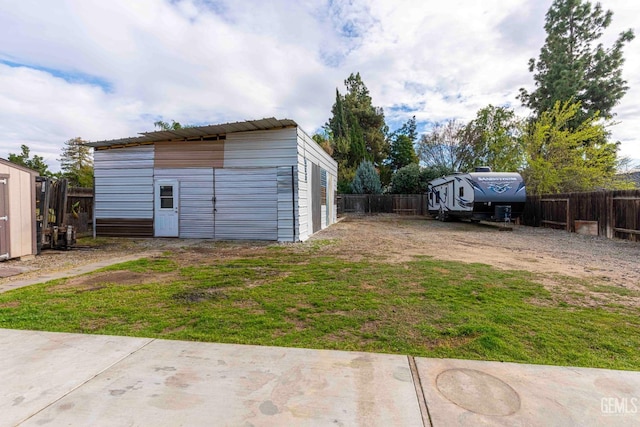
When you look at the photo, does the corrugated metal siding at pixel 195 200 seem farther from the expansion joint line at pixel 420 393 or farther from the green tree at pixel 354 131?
the green tree at pixel 354 131

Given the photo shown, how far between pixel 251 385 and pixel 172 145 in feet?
31.8

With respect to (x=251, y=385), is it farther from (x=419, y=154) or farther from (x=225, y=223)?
(x=419, y=154)

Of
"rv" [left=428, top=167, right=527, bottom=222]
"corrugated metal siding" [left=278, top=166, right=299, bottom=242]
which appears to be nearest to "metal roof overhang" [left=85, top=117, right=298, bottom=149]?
"corrugated metal siding" [left=278, top=166, right=299, bottom=242]

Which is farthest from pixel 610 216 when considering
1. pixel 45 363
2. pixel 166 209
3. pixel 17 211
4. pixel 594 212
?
pixel 17 211

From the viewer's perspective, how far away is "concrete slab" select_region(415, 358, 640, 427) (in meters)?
1.90

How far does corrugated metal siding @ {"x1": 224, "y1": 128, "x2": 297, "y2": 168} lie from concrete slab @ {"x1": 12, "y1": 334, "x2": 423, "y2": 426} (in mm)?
7333

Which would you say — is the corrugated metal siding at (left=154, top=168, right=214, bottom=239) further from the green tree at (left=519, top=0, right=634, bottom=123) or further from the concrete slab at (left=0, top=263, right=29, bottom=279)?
the green tree at (left=519, top=0, right=634, bottom=123)

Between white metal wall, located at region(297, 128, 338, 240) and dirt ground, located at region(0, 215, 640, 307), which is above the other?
white metal wall, located at region(297, 128, 338, 240)

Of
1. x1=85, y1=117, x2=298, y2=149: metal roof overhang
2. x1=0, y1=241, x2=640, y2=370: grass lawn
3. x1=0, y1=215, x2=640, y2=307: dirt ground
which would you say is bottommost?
x1=0, y1=241, x2=640, y2=370: grass lawn

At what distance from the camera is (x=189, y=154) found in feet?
33.3

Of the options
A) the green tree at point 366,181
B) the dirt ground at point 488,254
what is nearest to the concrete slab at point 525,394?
the dirt ground at point 488,254

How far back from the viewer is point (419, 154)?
31047 mm

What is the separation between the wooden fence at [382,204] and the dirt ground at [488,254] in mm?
14764

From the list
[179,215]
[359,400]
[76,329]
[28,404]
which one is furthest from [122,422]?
[179,215]
